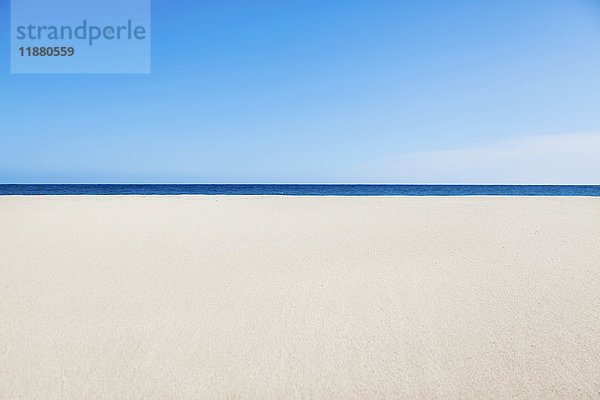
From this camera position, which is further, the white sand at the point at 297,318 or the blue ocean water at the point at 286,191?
the blue ocean water at the point at 286,191

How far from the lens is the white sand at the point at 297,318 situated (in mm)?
2570

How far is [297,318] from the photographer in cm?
351

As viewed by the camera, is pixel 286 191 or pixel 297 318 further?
pixel 286 191

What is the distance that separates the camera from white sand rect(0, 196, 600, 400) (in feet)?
8.43

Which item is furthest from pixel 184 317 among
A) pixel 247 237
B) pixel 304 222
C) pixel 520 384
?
pixel 304 222

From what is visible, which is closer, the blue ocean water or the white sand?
the white sand

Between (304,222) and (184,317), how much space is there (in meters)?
6.09

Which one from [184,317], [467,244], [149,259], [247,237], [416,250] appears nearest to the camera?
[184,317]

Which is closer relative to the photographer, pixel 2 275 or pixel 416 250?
pixel 2 275

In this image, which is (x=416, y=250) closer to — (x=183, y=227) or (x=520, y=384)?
(x=520, y=384)

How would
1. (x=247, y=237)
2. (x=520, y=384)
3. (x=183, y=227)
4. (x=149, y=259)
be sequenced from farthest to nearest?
(x=183, y=227)
(x=247, y=237)
(x=149, y=259)
(x=520, y=384)

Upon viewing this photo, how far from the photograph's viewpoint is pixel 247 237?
7273mm

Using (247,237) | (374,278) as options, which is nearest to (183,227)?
(247,237)

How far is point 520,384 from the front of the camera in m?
2.55
